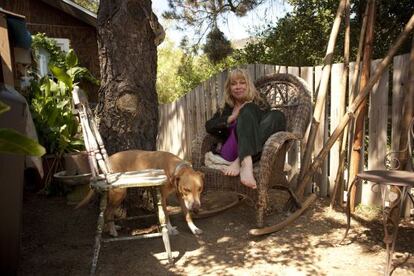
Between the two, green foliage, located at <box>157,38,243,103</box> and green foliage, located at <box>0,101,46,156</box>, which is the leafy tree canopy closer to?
green foliage, located at <box>157,38,243,103</box>

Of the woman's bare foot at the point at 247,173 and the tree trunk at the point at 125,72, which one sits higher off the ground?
the tree trunk at the point at 125,72

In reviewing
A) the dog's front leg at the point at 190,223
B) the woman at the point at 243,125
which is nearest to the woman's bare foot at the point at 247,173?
the woman at the point at 243,125

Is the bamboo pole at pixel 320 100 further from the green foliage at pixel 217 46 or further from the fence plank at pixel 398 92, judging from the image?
the green foliage at pixel 217 46

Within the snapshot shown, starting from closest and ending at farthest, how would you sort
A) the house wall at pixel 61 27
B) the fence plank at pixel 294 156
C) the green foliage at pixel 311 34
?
the fence plank at pixel 294 156
the green foliage at pixel 311 34
the house wall at pixel 61 27

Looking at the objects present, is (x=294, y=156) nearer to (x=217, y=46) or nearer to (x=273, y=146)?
(x=273, y=146)

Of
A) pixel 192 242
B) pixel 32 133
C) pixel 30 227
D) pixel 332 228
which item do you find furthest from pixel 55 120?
pixel 332 228

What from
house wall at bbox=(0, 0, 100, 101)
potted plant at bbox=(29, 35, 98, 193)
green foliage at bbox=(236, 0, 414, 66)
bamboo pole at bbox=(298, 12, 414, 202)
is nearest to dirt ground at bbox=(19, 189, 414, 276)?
bamboo pole at bbox=(298, 12, 414, 202)

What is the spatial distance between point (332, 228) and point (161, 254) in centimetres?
158

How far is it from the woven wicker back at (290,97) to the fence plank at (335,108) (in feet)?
1.56

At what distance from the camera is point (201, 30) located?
26.2 ft

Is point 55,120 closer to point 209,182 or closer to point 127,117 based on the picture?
point 127,117

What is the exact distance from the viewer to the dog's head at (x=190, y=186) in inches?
129

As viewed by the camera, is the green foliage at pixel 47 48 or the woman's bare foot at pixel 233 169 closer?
the woman's bare foot at pixel 233 169

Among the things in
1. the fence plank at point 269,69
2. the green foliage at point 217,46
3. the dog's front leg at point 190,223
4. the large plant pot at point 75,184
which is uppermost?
the green foliage at point 217,46
